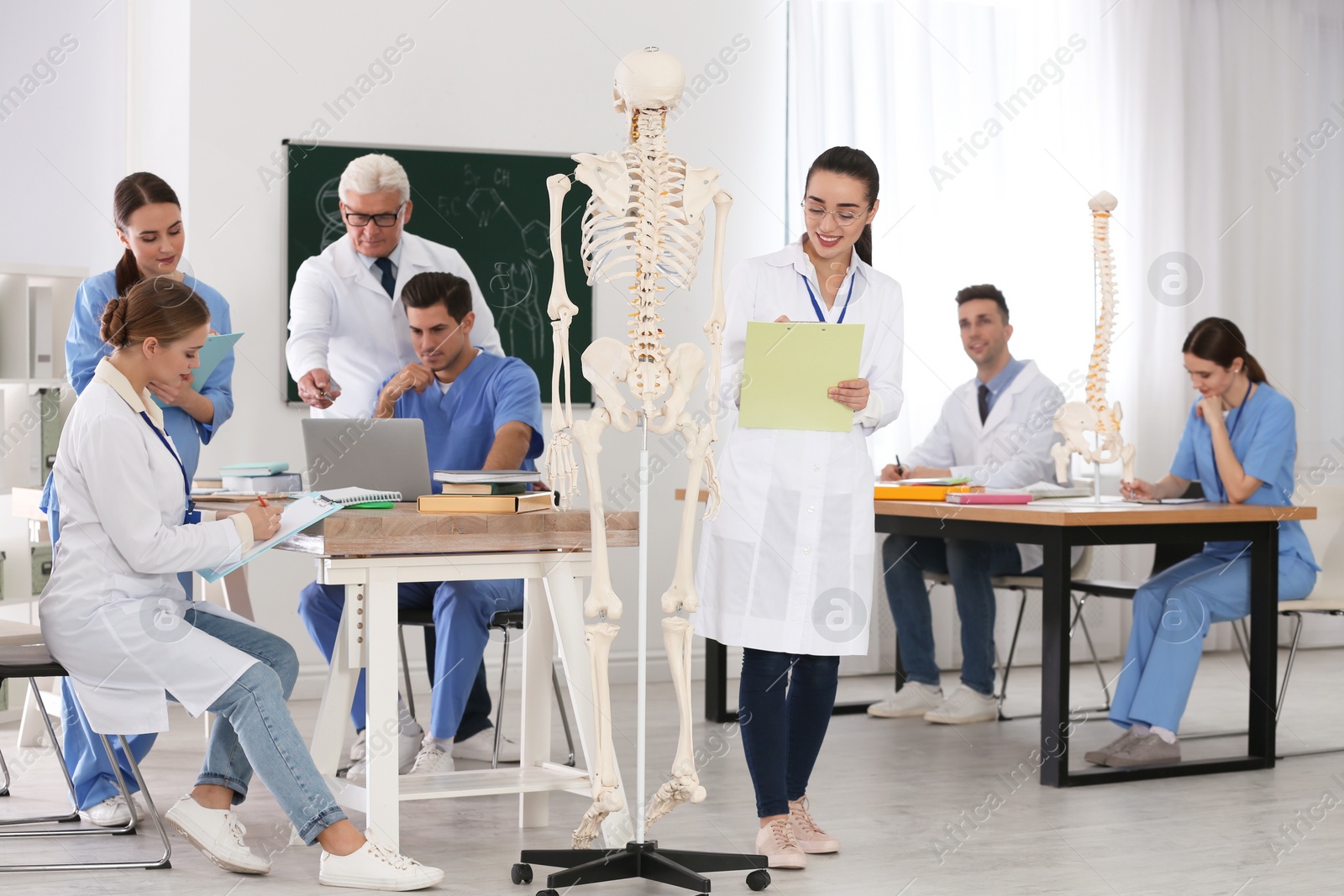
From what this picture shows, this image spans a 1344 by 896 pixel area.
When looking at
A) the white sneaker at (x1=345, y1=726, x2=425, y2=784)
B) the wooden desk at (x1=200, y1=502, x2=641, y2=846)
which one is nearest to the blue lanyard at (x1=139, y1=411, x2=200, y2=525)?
the wooden desk at (x1=200, y1=502, x2=641, y2=846)

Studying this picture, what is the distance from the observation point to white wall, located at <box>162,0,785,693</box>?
513 centimetres

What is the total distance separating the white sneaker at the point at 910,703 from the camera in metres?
5.05

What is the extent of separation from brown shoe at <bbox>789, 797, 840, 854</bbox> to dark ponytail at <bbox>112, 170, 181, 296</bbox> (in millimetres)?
2103

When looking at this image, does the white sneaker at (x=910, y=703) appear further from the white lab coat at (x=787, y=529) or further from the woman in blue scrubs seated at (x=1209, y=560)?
the white lab coat at (x=787, y=529)

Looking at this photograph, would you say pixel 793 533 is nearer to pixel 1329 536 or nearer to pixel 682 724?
pixel 682 724

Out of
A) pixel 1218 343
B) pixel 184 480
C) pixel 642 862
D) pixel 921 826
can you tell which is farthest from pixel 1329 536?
pixel 184 480

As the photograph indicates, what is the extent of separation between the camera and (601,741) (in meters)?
2.84

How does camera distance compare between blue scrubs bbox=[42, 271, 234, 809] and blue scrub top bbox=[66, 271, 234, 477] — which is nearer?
blue scrubs bbox=[42, 271, 234, 809]

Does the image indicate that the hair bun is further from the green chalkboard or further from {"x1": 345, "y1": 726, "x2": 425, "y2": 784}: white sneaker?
the green chalkboard

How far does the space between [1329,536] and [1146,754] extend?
1.15 meters

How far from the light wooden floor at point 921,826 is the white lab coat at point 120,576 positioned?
417 mm

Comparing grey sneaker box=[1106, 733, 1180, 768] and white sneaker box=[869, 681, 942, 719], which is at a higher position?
grey sneaker box=[1106, 733, 1180, 768]

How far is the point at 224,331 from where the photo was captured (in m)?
3.84

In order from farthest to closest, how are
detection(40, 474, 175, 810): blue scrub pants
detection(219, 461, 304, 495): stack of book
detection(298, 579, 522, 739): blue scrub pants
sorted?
detection(298, 579, 522, 739): blue scrub pants
detection(219, 461, 304, 495): stack of book
detection(40, 474, 175, 810): blue scrub pants
